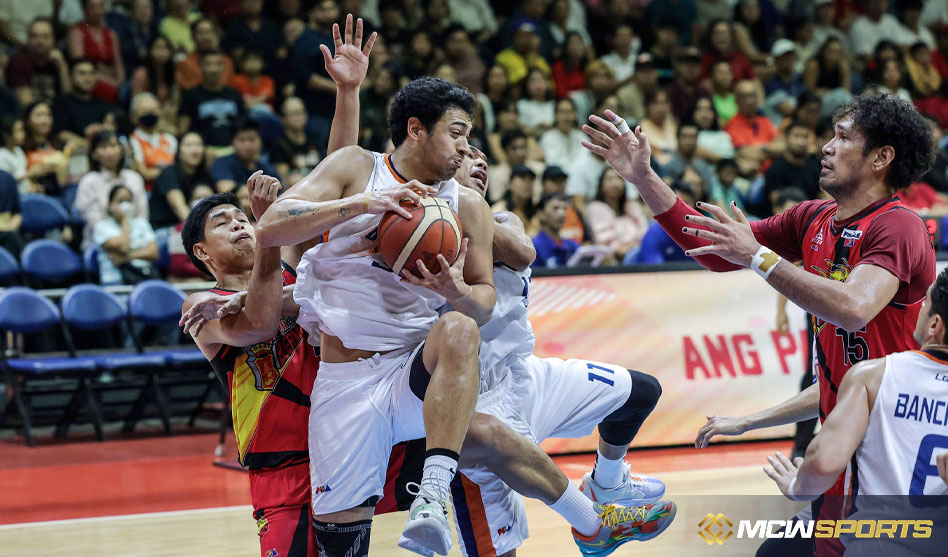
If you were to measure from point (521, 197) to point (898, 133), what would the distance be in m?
5.90

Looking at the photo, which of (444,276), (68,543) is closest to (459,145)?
(444,276)

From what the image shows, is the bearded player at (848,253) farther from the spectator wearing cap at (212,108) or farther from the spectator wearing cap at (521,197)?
the spectator wearing cap at (212,108)

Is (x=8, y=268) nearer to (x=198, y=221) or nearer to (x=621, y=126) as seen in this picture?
(x=198, y=221)

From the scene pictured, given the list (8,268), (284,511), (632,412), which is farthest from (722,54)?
(284,511)

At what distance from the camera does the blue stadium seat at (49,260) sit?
900 centimetres

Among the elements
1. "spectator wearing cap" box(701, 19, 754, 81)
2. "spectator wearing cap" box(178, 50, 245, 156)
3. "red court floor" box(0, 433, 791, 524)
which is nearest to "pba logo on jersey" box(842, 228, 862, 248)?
"red court floor" box(0, 433, 791, 524)

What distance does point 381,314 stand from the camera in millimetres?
4156

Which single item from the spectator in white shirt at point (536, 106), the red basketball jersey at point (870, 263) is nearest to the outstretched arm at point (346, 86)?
the red basketball jersey at point (870, 263)

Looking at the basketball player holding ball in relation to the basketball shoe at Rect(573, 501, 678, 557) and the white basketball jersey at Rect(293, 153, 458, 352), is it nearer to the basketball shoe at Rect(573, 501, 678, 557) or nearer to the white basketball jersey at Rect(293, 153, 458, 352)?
the white basketball jersey at Rect(293, 153, 458, 352)

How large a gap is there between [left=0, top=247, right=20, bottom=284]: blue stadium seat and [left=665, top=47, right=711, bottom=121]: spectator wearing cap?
282 inches

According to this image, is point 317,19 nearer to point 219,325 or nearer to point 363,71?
point 363,71

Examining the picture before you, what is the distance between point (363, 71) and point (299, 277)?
3.53 feet

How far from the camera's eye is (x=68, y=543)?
5980 mm

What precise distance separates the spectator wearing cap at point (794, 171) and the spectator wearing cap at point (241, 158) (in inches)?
196
